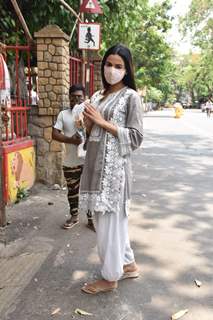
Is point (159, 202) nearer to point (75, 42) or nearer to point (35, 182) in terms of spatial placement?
point (35, 182)

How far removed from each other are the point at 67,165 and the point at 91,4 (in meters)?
3.12

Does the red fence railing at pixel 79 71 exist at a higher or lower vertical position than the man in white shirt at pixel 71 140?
higher

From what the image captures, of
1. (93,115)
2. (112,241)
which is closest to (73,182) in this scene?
(112,241)

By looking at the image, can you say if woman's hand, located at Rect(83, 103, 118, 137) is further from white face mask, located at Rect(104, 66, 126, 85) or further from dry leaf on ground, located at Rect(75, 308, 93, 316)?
dry leaf on ground, located at Rect(75, 308, 93, 316)

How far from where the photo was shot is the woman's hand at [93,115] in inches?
118

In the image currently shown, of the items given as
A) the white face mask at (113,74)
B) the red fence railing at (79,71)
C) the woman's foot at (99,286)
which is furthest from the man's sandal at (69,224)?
the red fence railing at (79,71)

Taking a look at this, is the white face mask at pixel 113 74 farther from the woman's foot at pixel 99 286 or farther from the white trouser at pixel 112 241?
the woman's foot at pixel 99 286

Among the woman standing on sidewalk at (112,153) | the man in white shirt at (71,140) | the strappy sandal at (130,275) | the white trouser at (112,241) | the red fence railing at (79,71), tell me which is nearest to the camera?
the woman standing on sidewalk at (112,153)

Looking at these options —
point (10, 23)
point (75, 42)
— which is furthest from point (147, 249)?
point (75, 42)

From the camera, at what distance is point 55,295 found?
10.7 feet

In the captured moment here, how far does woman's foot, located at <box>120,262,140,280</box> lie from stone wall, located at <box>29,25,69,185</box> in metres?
3.24

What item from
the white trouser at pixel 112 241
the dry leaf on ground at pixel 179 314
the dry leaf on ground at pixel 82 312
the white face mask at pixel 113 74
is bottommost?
the dry leaf on ground at pixel 82 312

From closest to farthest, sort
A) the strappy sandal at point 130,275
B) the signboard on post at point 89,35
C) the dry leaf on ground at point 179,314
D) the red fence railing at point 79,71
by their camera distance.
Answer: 1. the dry leaf on ground at point 179,314
2. the strappy sandal at point 130,275
3. the signboard on post at point 89,35
4. the red fence railing at point 79,71

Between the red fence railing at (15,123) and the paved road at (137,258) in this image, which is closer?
the paved road at (137,258)
